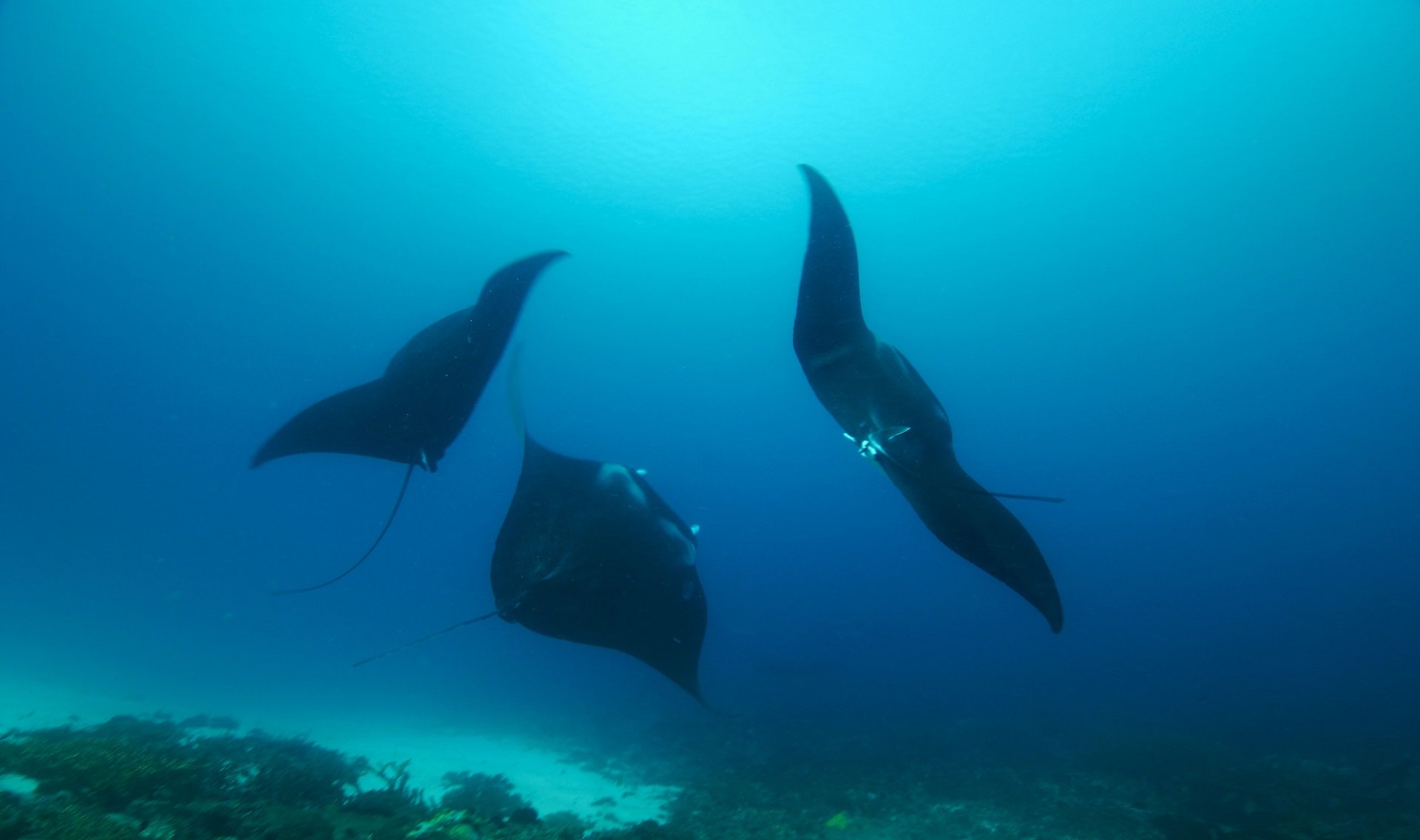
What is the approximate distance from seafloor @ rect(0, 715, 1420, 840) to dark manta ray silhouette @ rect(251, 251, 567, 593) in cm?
180

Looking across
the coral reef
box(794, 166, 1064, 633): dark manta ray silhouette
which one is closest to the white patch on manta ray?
box(794, 166, 1064, 633): dark manta ray silhouette

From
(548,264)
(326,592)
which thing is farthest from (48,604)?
(548,264)

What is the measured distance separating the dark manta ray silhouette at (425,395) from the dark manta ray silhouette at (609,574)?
121 centimetres

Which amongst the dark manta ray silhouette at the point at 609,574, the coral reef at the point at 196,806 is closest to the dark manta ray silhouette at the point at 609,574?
the dark manta ray silhouette at the point at 609,574

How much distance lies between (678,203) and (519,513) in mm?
24681

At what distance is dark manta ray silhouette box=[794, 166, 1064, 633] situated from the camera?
3.30m

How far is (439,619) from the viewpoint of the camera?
46656mm

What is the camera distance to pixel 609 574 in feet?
14.4

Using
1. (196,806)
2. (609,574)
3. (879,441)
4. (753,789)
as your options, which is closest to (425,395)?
(609,574)

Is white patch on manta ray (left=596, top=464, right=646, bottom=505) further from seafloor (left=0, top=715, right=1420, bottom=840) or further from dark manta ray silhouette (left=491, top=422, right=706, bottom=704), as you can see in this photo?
seafloor (left=0, top=715, right=1420, bottom=840)

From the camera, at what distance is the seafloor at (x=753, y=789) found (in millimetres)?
4148

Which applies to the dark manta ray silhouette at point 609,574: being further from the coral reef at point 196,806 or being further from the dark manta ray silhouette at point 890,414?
the dark manta ray silhouette at point 890,414

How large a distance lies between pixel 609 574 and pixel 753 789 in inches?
288

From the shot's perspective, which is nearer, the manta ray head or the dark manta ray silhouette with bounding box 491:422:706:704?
the manta ray head
